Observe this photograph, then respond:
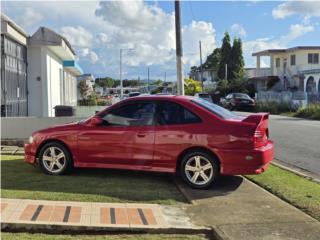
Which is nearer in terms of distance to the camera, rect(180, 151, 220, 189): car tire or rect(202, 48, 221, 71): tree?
rect(180, 151, 220, 189): car tire

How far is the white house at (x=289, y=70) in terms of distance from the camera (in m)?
51.9

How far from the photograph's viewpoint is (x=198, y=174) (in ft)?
27.0

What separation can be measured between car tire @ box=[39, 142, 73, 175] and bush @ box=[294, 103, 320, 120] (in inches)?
953

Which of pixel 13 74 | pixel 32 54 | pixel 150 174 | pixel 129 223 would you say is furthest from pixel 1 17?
pixel 129 223

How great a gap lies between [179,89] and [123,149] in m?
6.53

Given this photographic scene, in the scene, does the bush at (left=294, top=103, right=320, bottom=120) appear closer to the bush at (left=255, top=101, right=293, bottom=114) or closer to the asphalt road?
the bush at (left=255, top=101, right=293, bottom=114)

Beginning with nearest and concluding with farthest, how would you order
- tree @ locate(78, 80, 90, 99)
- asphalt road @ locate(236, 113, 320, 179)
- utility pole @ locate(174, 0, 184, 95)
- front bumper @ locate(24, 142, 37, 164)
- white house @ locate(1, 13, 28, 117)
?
front bumper @ locate(24, 142, 37, 164), asphalt road @ locate(236, 113, 320, 179), utility pole @ locate(174, 0, 184, 95), white house @ locate(1, 13, 28, 117), tree @ locate(78, 80, 90, 99)

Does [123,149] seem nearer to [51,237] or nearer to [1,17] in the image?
[51,237]

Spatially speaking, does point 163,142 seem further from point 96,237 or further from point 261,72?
point 261,72

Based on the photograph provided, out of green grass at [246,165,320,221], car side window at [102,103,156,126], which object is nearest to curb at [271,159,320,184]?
green grass at [246,165,320,221]

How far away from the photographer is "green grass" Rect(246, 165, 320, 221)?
7124mm

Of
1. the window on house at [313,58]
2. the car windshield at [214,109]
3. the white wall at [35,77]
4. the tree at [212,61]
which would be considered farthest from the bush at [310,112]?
the tree at [212,61]

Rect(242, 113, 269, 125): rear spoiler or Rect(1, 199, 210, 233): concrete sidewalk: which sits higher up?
Rect(242, 113, 269, 125): rear spoiler

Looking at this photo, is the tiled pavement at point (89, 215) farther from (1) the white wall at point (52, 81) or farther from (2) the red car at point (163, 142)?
(1) the white wall at point (52, 81)
